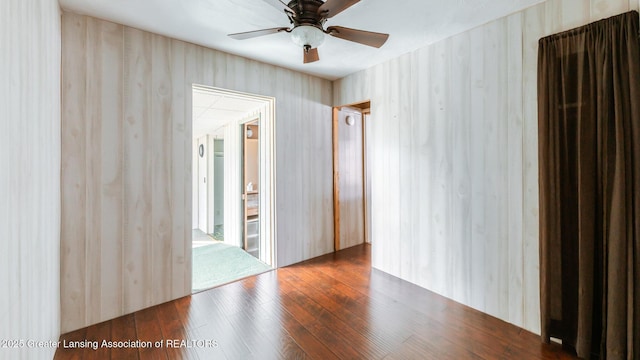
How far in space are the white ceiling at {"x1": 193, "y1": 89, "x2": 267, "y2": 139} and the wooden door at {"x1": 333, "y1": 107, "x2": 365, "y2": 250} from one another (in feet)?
4.11

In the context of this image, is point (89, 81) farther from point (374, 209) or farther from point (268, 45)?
point (374, 209)

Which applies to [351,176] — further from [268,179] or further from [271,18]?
[271,18]

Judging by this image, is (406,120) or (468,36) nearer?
(468,36)

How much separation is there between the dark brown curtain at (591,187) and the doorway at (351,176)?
2.44m

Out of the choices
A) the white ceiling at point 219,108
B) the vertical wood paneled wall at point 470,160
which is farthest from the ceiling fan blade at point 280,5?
the vertical wood paneled wall at point 470,160

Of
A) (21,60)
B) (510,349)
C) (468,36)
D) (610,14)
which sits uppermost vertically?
(468,36)

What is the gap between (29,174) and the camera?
127 cm

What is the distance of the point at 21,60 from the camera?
3.74 feet

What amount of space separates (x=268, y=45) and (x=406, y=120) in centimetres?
168

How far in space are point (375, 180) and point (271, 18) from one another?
2.12 m

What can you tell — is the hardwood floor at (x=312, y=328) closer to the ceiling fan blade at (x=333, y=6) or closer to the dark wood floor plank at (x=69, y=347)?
the dark wood floor plank at (x=69, y=347)

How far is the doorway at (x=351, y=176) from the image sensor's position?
3.96m

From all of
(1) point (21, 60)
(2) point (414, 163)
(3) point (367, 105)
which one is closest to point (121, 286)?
(1) point (21, 60)

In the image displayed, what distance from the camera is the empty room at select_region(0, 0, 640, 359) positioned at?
62.3 inches
